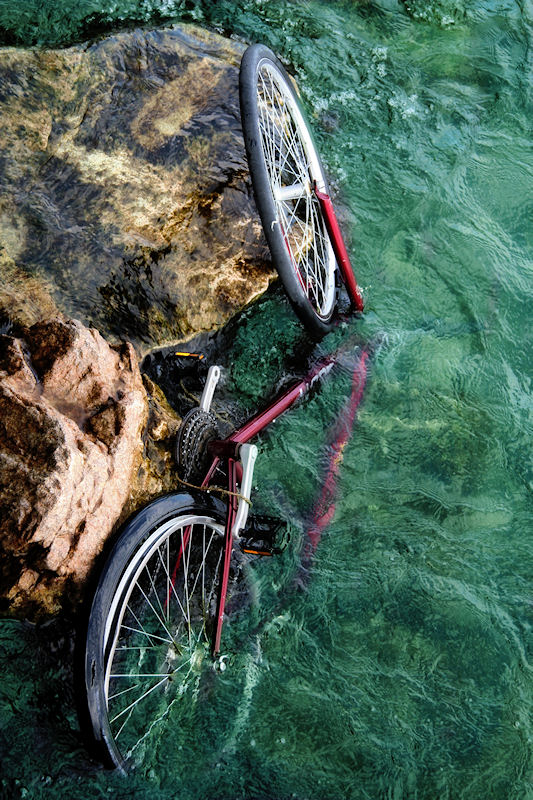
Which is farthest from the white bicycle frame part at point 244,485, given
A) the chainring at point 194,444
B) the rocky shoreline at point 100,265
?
the rocky shoreline at point 100,265

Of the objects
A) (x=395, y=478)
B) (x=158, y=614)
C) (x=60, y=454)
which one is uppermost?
(x=60, y=454)

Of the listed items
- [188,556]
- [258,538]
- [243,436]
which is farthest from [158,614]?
[243,436]

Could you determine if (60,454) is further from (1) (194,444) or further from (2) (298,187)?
(2) (298,187)

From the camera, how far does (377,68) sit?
6.21 metres

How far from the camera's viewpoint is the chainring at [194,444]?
147 inches

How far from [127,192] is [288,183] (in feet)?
3.94

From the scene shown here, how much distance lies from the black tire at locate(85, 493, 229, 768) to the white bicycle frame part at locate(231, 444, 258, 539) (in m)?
0.19

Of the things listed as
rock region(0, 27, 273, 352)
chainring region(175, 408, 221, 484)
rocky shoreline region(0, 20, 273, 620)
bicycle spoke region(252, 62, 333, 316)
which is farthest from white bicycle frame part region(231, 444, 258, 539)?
bicycle spoke region(252, 62, 333, 316)

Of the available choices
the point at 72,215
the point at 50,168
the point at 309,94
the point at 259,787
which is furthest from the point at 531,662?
the point at 309,94

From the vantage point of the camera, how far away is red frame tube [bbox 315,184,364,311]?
464 cm

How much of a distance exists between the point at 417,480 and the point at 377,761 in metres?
1.77

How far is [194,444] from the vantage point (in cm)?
381

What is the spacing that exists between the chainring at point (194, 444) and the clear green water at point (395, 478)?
0.71 meters

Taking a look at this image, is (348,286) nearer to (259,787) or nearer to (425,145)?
(425,145)
